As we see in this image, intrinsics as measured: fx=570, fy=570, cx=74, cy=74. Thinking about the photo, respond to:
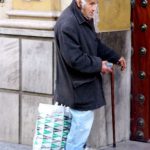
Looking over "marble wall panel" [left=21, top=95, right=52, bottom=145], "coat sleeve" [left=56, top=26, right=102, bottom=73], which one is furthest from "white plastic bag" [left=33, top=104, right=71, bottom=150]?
"marble wall panel" [left=21, top=95, right=52, bottom=145]

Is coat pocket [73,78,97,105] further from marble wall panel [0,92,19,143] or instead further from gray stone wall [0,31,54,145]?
marble wall panel [0,92,19,143]

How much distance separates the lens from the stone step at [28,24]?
6.14 metres

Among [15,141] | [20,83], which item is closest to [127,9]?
[20,83]

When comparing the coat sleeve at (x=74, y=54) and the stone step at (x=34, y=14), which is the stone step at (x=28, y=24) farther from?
the coat sleeve at (x=74, y=54)

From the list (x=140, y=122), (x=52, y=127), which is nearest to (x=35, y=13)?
(x=52, y=127)

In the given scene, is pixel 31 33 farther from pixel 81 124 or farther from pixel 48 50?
pixel 81 124

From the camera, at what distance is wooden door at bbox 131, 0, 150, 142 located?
6406 millimetres

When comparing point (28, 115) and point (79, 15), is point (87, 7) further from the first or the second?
point (28, 115)

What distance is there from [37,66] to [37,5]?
26.4 inches

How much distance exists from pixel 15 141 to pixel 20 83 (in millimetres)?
715

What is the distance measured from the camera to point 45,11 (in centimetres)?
619

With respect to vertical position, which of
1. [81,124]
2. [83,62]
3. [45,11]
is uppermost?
[45,11]

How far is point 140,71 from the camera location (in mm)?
6543

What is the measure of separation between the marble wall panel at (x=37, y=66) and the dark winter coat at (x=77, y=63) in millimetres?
867
